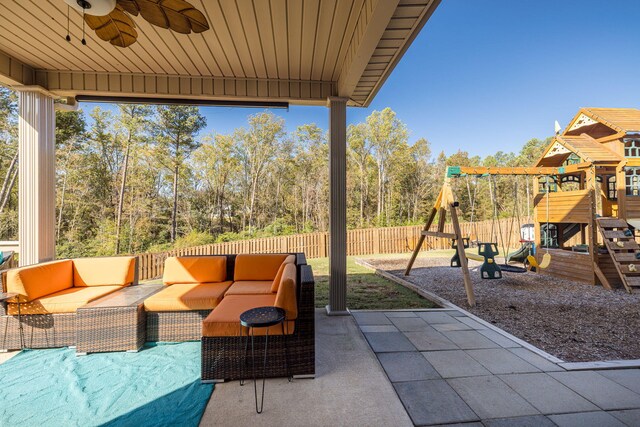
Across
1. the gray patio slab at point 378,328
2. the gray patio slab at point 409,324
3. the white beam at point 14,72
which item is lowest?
→ the gray patio slab at point 409,324

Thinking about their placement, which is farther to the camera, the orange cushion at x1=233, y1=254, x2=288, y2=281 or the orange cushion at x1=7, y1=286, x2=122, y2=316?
the orange cushion at x1=233, y1=254, x2=288, y2=281

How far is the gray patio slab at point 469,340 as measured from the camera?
8.76 feet

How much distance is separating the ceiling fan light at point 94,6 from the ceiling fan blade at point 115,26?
0.07 metres

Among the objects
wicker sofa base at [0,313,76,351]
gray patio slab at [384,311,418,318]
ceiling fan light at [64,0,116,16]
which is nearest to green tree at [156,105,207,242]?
wicker sofa base at [0,313,76,351]

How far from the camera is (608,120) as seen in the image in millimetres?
6121

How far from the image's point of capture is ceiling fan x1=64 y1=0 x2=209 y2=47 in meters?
1.72

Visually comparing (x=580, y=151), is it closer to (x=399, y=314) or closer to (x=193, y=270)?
(x=399, y=314)

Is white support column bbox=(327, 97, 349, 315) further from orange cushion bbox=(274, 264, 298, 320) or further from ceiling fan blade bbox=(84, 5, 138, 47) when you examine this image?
ceiling fan blade bbox=(84, 5, 138, 47)

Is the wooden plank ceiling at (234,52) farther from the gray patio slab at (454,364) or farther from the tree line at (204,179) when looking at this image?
the tree line at (204,179)

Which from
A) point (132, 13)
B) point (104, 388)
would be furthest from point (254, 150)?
point (104, 388)

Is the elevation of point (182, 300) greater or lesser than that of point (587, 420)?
greater

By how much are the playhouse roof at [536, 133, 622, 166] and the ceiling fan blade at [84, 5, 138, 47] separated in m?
7.43

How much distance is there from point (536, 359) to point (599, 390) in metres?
0.46

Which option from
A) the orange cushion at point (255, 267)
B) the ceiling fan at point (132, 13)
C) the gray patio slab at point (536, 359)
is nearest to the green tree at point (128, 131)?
the orange cushion at point (255, 267)
